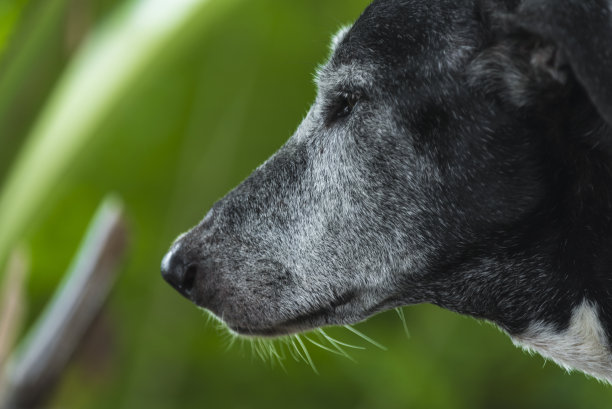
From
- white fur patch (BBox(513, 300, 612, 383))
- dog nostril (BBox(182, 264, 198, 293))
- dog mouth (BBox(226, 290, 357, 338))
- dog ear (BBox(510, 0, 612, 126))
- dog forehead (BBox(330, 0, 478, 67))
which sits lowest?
white fur patch (BBox(513, 300, 612, 383))

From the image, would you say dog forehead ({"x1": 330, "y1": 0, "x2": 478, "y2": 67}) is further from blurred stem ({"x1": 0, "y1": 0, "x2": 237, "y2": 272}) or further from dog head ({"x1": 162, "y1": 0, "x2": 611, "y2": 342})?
blurred stem ({"x1": 0, "y1": 0, "x2": 237, "y2": 272})

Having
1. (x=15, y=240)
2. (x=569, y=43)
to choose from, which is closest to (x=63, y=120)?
(x=15, y=240)

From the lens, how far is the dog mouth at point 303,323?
60.8 inches

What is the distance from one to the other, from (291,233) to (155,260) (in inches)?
76.0

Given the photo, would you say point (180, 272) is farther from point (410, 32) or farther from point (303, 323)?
point (410, 32)

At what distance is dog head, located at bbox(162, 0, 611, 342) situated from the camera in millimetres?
1413

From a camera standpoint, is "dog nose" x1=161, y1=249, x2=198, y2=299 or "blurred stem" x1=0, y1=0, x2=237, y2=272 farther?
"blurred stem" x1=0, y1=0, x2=237, y2=272

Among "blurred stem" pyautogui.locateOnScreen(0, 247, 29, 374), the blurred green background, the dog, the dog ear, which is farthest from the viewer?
the blurred green background

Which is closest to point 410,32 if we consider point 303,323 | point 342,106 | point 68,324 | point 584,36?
point 342,106

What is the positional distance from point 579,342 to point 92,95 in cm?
115

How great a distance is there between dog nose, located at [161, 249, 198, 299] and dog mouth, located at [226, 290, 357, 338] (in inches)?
3.8

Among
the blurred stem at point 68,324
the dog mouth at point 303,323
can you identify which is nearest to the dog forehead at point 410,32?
the dog mouth at point 303,323

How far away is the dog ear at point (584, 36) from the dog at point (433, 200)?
36 millimetres

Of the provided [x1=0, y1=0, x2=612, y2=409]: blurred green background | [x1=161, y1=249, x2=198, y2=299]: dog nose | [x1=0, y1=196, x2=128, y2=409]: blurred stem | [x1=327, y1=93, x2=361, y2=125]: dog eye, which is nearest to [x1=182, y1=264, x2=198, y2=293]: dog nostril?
[x1=161, y1=249, x2=198, y2=299]: dog nose
